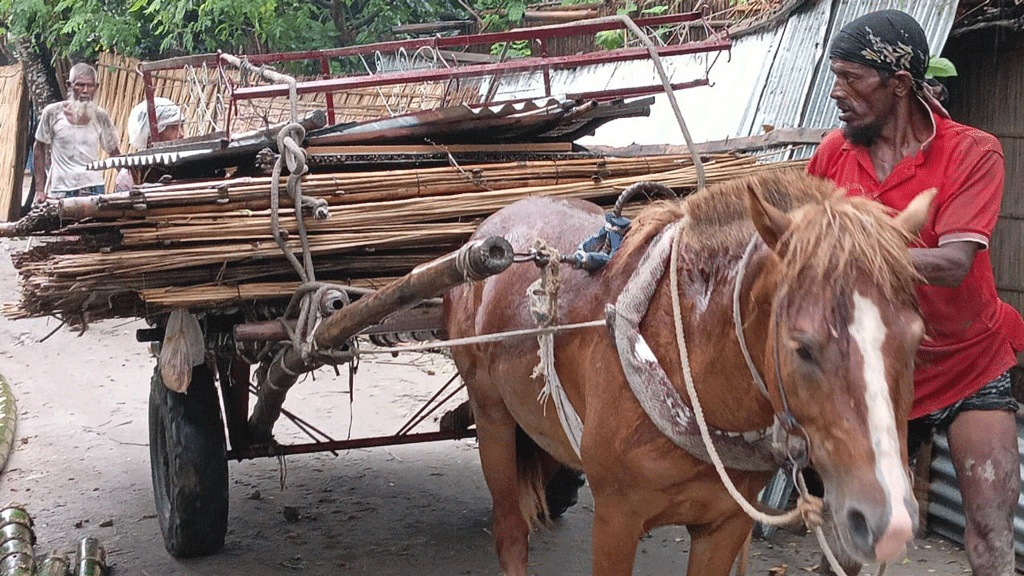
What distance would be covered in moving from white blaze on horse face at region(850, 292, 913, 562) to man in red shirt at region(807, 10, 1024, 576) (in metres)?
0.79

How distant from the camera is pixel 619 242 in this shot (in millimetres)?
2885

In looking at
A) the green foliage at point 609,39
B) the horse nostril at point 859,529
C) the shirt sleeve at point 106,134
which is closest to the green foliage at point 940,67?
the horse nostril at point 859,529

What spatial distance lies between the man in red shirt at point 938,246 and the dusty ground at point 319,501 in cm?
150

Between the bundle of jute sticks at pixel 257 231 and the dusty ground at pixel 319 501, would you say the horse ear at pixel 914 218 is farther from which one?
the dusty ground at pixel 319 501

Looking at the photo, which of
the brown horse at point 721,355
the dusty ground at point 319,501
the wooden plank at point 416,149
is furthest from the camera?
the dusty ground at point 319,501

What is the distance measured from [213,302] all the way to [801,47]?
412 centimetres

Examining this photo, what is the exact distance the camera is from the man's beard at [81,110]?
7.95 metres

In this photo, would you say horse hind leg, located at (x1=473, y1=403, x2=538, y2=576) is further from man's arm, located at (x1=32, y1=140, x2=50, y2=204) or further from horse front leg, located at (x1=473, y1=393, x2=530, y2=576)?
man's arm, located at (x1=32, y1=140, x2=50, y2=204)

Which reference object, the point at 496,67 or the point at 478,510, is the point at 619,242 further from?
the point at 478,510

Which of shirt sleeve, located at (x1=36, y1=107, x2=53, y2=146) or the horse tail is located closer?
the horse tail

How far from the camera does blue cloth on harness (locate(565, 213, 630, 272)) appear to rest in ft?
9.19

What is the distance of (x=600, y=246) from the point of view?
2.90 metres

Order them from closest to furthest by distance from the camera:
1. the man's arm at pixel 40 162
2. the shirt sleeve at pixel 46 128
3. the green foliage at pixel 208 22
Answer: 1. the shirt sleeve at pixel 46 128
2. the man's arm at pixel 40 162
3. the green foliage at pixel 208 22

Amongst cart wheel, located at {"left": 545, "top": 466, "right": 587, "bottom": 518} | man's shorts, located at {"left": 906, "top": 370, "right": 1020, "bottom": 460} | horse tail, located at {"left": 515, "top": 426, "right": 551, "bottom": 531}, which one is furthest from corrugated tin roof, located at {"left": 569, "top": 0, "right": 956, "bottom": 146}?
man's shorts, located at {"left": 906, "top": 370, "right": 1020, "bottom": 460}
